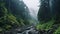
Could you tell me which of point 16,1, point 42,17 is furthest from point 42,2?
point 16,1

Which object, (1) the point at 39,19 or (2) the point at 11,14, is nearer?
(1) the point at 39,19

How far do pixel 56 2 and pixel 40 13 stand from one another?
33.0 ft

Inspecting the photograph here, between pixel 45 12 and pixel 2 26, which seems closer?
pixel 2 26

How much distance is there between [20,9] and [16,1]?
10.7 feet

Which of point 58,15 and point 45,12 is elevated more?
point 45,12

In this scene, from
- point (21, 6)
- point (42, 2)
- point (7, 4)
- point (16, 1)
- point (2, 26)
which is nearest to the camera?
point (2, 26)

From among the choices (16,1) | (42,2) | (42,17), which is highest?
(16,1)

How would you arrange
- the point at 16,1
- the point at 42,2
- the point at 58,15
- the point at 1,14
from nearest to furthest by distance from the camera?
1. the point at 58,15
2. the point at 1,14
3. the point at 42,2
4. the point at 16,1

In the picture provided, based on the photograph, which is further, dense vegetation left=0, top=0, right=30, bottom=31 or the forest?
dense vegetation left=0, top=0, right=30, bottom=31

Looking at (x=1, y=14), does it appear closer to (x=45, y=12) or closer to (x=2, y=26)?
(x=2, y=26)

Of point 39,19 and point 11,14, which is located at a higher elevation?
point 11,14

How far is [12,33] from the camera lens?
2503 cm

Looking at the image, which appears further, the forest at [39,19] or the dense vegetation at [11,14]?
the dense vegetation at [11,14]

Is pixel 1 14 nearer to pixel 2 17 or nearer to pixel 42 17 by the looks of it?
pixel 2 17
